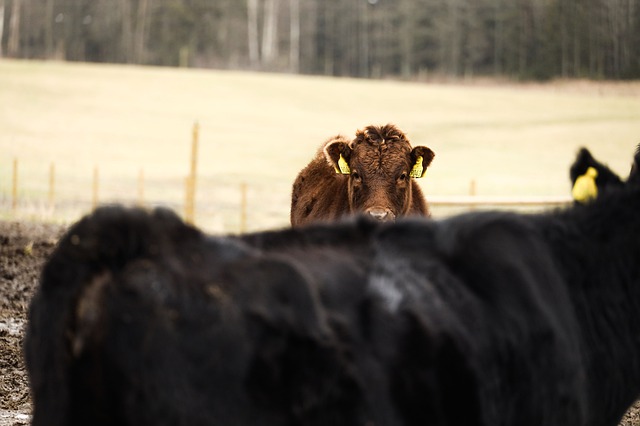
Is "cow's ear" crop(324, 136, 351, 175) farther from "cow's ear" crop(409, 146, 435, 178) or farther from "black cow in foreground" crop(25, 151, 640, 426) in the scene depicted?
"black cow in foreground" crop(25, 151, 640, 426)

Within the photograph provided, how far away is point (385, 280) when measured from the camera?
253 centimetres

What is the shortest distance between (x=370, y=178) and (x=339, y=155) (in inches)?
19.8

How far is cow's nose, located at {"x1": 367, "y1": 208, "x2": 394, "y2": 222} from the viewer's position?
23.8 ft

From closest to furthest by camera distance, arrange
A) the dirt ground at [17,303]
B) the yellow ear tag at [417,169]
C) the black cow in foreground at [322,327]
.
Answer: the black cow in foreground at [322,327], the dirt ground at [17,303], the yellow ear tag at [417,169]

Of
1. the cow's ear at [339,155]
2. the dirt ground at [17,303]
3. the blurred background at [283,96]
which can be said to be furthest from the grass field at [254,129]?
the cow's ear at [339,155]

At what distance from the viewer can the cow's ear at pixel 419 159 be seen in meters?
8.06

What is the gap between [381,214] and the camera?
Result: 7277 mm

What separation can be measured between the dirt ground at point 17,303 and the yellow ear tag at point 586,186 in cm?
299

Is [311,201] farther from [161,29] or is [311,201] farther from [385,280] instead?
[161,29]

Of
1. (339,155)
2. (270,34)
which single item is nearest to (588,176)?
(339,155)

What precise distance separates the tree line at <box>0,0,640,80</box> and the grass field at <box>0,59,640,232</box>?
364cm

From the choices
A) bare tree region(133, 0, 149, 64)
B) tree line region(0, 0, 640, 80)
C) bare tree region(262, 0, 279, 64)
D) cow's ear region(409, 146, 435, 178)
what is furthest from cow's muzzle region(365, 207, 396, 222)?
bare tree region(133, 0, 149, 64)

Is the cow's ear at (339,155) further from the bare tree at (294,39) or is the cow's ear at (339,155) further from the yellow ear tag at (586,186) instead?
the bare tree at (294,39)

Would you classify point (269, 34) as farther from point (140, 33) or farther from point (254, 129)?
point (254, 129)
